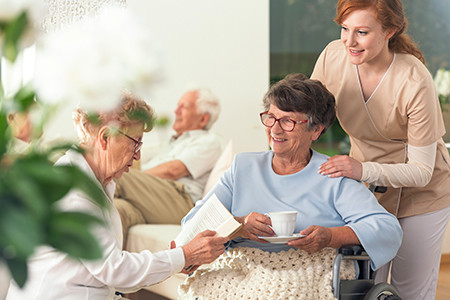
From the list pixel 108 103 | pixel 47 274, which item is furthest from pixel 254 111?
pixel 108 103

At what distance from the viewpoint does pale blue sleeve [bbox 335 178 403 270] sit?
2023mm

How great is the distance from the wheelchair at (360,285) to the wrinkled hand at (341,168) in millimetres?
248

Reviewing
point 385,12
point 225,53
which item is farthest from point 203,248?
point 225,53

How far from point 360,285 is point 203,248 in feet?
1.76

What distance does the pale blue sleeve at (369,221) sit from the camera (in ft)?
6.64

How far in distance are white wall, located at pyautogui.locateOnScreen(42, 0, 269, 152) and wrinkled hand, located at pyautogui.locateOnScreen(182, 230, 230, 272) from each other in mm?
3136

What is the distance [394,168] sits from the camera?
2.20m

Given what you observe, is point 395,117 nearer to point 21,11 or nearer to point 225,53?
point 21,11

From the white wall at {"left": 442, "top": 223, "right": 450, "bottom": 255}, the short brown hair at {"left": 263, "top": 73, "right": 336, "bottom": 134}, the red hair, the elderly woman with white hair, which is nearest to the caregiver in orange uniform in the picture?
the red hair

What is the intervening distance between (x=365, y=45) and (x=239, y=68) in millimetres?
3108

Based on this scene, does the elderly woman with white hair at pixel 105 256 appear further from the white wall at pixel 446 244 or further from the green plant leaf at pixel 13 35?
the white wall at pixel 446 244

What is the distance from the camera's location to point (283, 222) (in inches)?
76.6

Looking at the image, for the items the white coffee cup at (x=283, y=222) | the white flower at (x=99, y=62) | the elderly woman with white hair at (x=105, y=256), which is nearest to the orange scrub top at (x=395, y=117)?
the white coffee cup at (x=283, y=222)

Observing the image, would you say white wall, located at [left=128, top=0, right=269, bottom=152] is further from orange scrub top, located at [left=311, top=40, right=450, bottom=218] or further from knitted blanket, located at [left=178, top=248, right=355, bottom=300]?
knitted blanket, located at [left=178, top=248, right=355, bottom=300]
